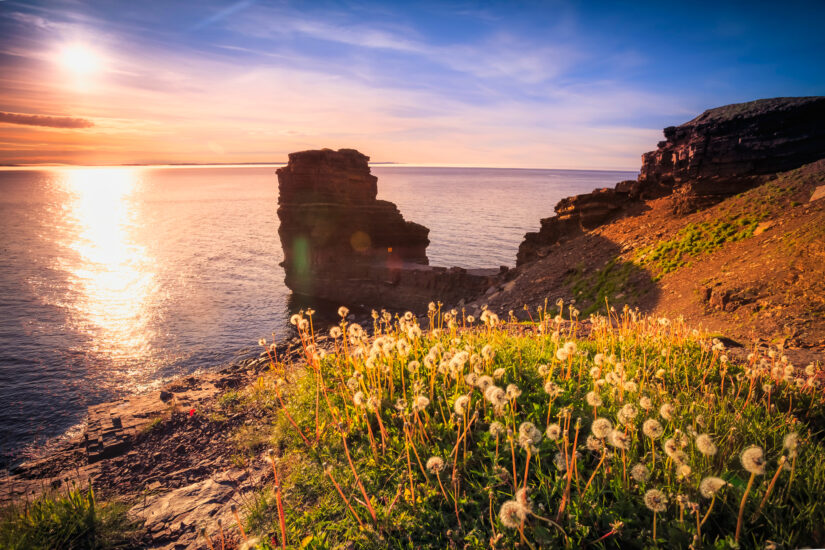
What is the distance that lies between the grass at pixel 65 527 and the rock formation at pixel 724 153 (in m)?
31.0

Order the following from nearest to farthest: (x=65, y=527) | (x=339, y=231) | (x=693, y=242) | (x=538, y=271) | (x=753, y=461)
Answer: (x=753, y=461) → (x=65, y=527) → (x=693, y=242) → (x=538, y=271) → (x=339, y=231)

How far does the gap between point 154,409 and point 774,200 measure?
31.4 metres

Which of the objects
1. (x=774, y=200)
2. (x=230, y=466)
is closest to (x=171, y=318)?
(x=230, y=466)

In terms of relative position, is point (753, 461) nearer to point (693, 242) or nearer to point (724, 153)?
point (693, 242)

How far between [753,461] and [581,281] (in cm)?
2377

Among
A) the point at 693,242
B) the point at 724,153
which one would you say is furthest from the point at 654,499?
the point at 724,153

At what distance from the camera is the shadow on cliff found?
20469 mm

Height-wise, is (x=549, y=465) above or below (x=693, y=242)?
below

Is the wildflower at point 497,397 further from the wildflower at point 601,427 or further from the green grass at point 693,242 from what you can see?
the green grass at point 693,242

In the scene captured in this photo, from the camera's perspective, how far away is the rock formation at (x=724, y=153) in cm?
2419

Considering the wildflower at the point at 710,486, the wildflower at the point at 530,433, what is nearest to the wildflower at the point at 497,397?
the wildflower at the point at 530,433

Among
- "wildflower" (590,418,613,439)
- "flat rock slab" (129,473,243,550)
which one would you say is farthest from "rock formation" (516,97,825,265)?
"flat rock slab" (129,473,243,550)

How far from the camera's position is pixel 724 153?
25.9 meters

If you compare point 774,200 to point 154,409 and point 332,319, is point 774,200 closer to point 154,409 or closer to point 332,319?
point 154,409
